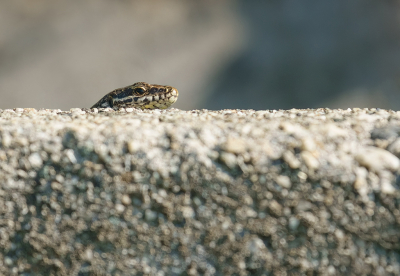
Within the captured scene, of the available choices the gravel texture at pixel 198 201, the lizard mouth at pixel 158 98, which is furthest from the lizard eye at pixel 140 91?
the gravel texture at pixel 198 201

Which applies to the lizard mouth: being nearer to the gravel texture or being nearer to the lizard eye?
the lizard eye

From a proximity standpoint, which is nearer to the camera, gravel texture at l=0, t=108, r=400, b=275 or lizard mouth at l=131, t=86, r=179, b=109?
gravel texture at l=0, t=108, r=400, b=275

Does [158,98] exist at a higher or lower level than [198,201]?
higher

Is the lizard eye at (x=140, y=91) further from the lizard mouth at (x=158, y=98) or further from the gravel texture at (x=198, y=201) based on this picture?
the gravel texture at (x=198, y=201)

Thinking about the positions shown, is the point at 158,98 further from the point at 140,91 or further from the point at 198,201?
the point at 198,201

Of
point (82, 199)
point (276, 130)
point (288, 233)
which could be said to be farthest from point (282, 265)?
point (82, 199)

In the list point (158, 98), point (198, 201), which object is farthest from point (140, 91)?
point (198, 201)

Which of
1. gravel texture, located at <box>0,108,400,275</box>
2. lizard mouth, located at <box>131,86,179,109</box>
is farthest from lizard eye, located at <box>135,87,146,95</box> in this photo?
gravel texture, located at <box>0,108,400,275</box>

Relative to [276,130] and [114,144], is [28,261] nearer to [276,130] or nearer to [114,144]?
[114,144]
